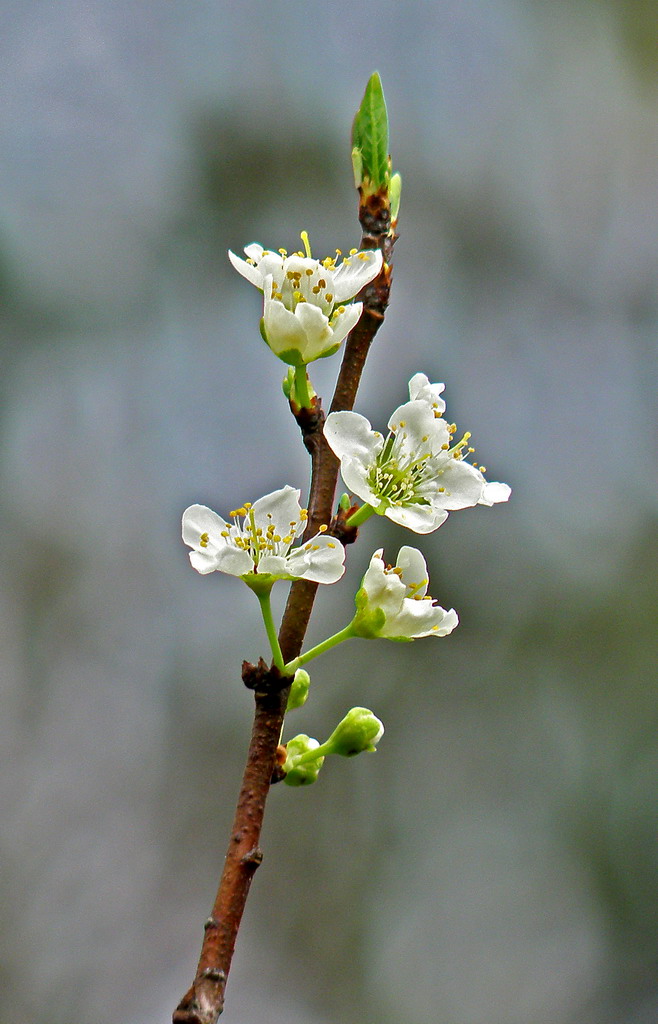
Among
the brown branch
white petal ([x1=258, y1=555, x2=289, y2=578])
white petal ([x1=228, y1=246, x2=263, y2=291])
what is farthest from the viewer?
white petal ([x1=228, y1=246, x2=263, y2=291])

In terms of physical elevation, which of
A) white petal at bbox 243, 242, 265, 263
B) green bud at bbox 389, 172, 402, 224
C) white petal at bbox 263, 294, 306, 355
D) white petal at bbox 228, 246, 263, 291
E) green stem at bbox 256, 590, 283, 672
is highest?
green bud at bbox 389, 172, 402, 224

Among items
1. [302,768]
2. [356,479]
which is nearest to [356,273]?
[356,479]

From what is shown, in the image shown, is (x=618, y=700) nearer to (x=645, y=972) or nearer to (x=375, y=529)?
(x=645, y=972)

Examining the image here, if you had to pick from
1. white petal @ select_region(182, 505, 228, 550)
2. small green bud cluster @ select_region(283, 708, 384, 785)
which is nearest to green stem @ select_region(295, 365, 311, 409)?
white petal @ select_region(182, 505, 228, 550)

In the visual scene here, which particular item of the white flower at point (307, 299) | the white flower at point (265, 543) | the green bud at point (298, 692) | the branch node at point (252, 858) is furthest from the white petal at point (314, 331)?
the branch node at point (252, 858)

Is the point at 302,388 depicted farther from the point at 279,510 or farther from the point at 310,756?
the point at 310,756

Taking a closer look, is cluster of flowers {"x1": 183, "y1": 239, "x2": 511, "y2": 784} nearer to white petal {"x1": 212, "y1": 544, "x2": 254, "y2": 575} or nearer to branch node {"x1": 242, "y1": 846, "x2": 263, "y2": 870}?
white petal {"x1": 212, "y1": 544, "x2": 254, "y2": 575}

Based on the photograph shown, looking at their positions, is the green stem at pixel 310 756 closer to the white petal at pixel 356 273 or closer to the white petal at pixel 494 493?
the white petal at pixel 494 493
